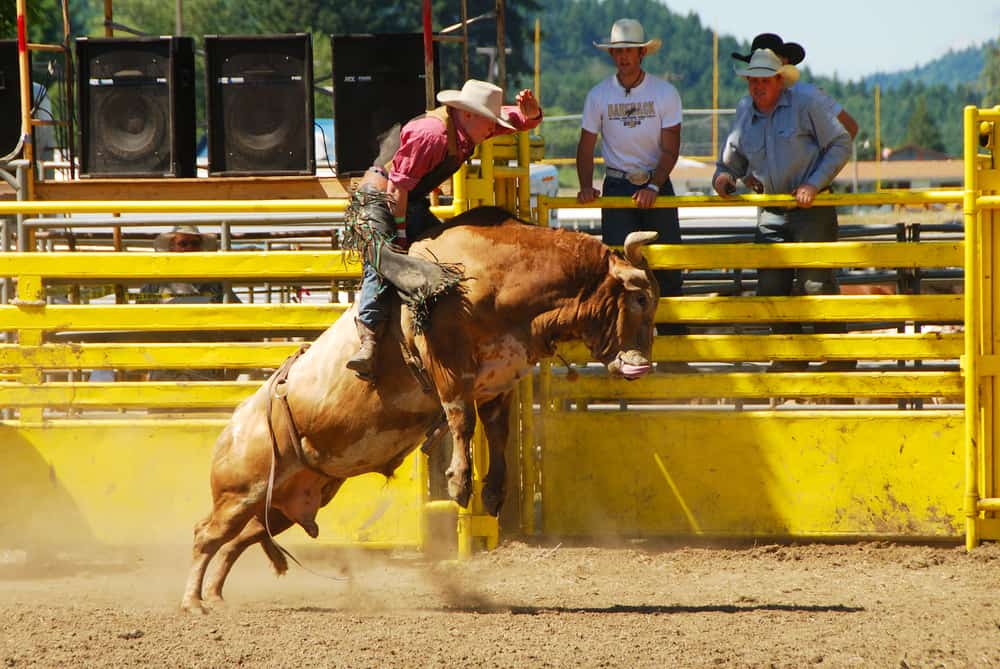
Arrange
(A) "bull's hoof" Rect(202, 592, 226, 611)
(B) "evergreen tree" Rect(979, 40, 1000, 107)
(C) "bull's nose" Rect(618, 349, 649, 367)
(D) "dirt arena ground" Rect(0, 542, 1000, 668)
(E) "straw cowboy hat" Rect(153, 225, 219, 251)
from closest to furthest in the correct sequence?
(D) "dirt arena ground" Rect(0, 542, 1000, 668) → (C) "bull's nose" Rect(618, 349, 649, 367) → (A) "bull's hoof" Rect(202, 592, 226, 611) → (E) "straw cowboy hat" Rect(153, 225, 219, 251) → (B) "evergreen tree" Rect(979, 40, 1000, 107)

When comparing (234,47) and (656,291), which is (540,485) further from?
(234,47)

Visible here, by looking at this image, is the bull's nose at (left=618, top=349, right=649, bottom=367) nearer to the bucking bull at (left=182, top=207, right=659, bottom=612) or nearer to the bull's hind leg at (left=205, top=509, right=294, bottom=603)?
the bucking bull at (left=182, top=207, right=659, bottom=612)

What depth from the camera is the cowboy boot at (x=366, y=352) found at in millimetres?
6254

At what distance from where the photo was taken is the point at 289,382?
21.9 ft

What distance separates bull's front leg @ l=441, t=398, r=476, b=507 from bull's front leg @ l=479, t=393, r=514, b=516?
0.31 metres

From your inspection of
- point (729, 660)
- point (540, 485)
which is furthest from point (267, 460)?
point (729, 660)

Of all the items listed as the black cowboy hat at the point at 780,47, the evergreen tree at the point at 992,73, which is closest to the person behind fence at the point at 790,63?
the black cowboy hat at the point at 780,47

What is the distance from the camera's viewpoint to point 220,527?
6738mm

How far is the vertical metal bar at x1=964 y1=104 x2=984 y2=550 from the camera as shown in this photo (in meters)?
7.26

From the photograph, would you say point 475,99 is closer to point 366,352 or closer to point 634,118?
point 366,352

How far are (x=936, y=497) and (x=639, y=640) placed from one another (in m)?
2.79

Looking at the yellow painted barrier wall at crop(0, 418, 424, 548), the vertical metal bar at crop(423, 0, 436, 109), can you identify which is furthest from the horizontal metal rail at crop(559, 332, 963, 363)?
the vertical metal bar at crop(423, 0, 436, 109)

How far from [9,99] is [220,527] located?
19.9ft

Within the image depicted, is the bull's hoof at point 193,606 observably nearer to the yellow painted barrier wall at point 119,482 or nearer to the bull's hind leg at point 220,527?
the bull's hind leg at point 220,527
